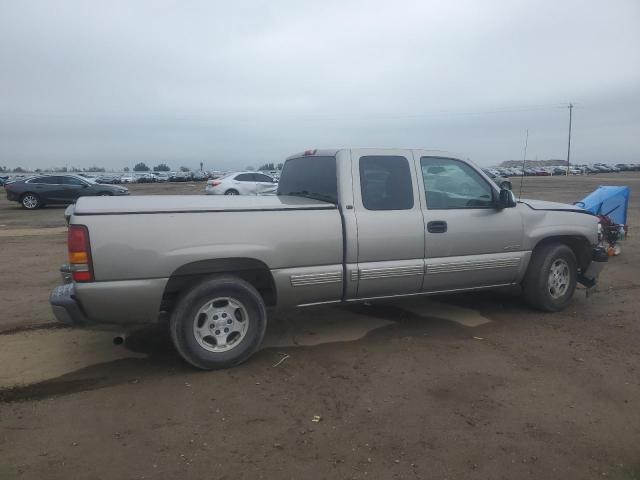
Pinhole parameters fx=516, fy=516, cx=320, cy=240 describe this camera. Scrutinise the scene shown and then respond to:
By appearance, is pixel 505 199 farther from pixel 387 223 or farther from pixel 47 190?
pixel 47 190

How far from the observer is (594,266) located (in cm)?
591

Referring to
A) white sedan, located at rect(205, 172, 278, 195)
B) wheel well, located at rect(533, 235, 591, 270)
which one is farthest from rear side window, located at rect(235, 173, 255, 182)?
wheel well, located at rect(533, 235, 591, 270)

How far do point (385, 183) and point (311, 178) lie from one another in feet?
2.68

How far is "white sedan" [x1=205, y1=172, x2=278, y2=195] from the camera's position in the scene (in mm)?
22219

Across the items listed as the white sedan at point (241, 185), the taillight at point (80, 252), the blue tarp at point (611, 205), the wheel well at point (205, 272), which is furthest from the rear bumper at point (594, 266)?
the white sedan at point (241, 185)

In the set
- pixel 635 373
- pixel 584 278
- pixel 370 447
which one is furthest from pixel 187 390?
pixel 584 278

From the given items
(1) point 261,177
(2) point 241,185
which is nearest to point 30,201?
(2) point 241,185

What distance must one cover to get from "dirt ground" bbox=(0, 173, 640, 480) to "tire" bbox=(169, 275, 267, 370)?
0.51 ft

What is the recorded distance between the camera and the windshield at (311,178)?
194 inches

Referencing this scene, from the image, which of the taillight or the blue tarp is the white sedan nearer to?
the blue tarp

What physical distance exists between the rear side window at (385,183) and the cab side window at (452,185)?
22 centimetres

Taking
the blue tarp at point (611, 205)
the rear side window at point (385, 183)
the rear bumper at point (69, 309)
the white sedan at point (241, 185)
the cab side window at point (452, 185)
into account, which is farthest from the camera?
the white sedan at point (241, 185)

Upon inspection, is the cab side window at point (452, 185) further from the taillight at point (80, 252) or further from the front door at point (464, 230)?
the taillight at point (80, 252)

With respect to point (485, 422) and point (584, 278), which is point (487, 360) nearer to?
point (485, 422)
